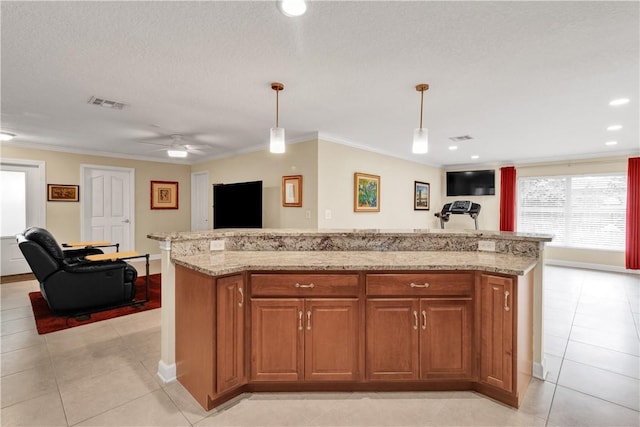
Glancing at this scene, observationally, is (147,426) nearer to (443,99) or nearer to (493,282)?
(493,282)

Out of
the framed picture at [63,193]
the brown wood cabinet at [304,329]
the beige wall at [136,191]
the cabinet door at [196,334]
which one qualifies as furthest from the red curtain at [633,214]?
the framed picture at [63,193]

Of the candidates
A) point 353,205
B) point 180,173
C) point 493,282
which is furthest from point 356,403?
point 180,173

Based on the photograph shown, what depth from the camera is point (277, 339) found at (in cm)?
205

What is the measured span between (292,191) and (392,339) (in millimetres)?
3188

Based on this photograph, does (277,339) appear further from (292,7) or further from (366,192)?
(366,192)

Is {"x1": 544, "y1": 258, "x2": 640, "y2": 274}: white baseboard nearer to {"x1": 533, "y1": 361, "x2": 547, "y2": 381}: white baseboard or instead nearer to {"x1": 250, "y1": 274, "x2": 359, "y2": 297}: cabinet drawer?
{"x1": 533, "y1": 361, "x2": 547, "y2": 381}: white baseboard

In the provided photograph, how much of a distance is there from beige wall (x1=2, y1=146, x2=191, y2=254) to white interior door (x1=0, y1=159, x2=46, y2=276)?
12 centimetres

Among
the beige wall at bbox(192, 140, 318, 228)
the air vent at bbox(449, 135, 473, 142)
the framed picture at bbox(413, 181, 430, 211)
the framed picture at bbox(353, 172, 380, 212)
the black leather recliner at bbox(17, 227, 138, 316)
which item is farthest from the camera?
the framed picture at bbox(413, 181, 430, 211)

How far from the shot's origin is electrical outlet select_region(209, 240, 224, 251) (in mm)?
2482

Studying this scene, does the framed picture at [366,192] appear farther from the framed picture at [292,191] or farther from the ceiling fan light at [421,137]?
the ceiling fan light at [421,137]

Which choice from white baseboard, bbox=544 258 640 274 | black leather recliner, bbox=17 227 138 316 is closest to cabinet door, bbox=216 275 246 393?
black leather recliner, bbox=17 227 138 316

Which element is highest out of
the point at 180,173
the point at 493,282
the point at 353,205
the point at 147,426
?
the point at 180,173

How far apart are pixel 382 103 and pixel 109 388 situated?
344 centimetres

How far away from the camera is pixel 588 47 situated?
84.7 inches
